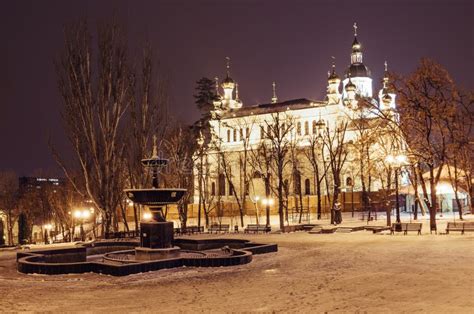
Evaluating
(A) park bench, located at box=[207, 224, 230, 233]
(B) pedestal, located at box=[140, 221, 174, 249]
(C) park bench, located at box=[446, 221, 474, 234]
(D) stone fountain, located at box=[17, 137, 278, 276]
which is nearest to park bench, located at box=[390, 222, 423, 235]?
(C) park bench, located at box=[446, 221, 474, 234]

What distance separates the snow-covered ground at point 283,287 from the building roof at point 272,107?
55196mm

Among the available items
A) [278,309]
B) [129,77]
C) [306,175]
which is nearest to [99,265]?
[278,309]

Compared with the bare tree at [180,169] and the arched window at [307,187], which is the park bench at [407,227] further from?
the arched window at [307,187]

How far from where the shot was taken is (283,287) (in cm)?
1325

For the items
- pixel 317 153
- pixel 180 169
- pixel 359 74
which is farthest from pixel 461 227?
pixel 359 74

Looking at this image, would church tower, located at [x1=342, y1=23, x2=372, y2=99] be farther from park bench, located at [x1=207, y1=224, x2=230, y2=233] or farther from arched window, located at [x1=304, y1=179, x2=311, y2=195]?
park bench, located at [x1=207, y1=224, x2=230, y2=233]

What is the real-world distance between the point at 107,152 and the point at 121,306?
777 inches

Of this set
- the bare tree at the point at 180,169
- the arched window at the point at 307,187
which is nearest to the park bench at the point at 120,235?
the bare tree at the point at 180,169

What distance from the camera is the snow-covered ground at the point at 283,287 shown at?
11203mm

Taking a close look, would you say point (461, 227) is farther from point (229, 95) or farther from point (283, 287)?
point (229, 95)

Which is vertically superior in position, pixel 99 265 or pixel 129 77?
pixel 129 77

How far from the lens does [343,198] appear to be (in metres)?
54.1

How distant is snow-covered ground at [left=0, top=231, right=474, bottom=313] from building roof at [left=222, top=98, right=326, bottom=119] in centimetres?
5520

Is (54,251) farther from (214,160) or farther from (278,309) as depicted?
(214,160)
